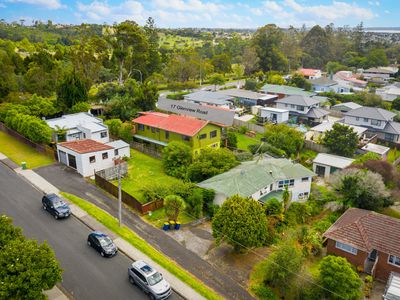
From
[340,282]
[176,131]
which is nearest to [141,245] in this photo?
[340,282]

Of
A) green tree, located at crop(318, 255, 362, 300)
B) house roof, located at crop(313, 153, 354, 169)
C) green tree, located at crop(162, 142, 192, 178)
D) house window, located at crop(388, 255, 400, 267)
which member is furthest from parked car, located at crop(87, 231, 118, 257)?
Result: house roof, located at crop(313, 153, 354, 169)

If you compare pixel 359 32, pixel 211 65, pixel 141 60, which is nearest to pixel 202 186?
pixel 141 60

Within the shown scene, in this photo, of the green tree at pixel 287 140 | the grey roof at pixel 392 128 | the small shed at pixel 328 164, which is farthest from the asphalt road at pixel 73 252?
the grey roof at pixel 392 128

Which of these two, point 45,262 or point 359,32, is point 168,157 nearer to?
point 45,262

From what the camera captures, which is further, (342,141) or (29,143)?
(342,141)

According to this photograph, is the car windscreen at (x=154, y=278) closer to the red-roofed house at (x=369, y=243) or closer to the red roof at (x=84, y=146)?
the red-roofed house at (x=369, y=243)

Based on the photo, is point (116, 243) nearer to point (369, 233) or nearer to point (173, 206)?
point (173, 206)
